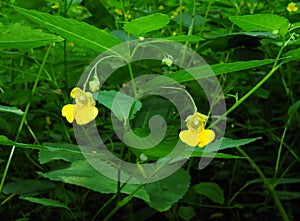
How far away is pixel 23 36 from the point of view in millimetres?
543

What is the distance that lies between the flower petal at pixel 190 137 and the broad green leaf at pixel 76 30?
0.14 meters

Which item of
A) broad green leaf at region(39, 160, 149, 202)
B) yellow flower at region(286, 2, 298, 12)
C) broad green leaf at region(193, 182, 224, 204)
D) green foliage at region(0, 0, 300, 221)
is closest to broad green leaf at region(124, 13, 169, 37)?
green foliage at region(0, 0, 300, 221)

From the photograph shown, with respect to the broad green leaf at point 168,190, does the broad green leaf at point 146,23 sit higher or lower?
higher

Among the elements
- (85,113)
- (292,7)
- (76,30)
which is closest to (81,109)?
(85,113)

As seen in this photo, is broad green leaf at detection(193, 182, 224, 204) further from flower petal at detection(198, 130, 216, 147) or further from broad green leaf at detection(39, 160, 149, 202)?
flower petal at detection(198, 130, 216, 147)

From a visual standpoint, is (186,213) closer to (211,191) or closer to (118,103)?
(211,191)

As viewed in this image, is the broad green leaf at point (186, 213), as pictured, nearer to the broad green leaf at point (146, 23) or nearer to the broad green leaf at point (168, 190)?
the broad green leaf at point (168, 190)

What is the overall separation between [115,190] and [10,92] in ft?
1.46

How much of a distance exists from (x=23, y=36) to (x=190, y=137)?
0.77 feet

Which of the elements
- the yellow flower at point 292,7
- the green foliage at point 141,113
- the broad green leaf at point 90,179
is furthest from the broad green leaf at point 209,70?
the yellow flower at point 292,7

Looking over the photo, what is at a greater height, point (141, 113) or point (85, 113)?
point (85, 113)

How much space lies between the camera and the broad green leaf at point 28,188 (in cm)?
97

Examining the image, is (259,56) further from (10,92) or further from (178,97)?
(10,92)

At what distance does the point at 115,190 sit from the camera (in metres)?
0.73
